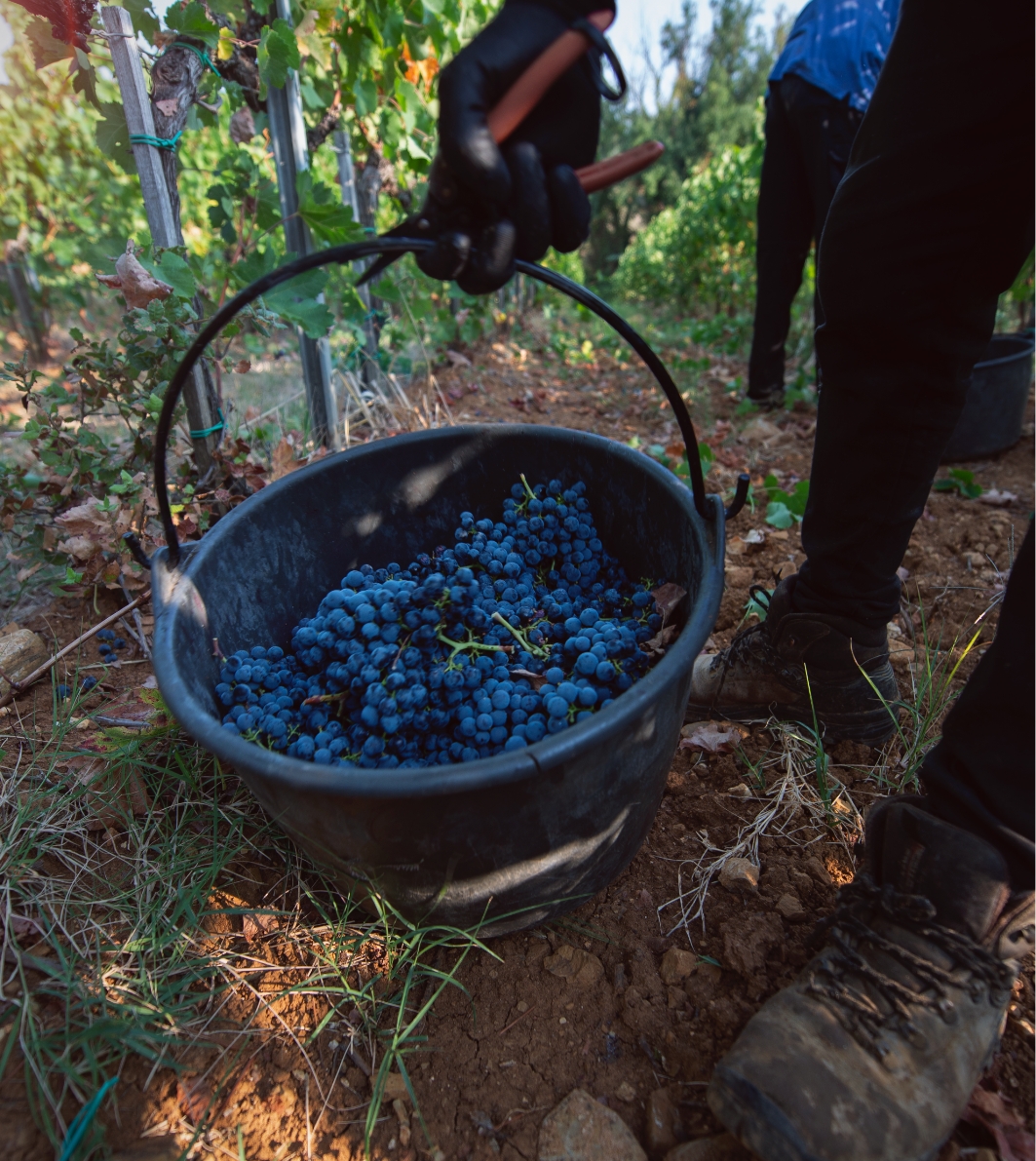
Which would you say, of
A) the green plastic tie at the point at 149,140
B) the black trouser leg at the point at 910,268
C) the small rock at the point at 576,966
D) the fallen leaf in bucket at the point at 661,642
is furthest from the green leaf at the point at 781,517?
the green plastic tie at the point at 149,140

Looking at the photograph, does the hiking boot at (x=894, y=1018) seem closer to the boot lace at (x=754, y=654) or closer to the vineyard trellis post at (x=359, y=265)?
the boot lace at (x=754, y=654)

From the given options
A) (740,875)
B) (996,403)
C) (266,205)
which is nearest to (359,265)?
(266,205)

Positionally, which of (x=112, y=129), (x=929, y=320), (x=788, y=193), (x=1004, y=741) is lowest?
(x=1004, y=741)

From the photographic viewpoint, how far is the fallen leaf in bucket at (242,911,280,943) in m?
1.24

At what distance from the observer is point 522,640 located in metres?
1.30

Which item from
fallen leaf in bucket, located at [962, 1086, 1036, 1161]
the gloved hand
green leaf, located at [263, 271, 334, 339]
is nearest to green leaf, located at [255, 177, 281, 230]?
green leaf, located at [263, 271, 334, 339]

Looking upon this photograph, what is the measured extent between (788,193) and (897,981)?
3557mm

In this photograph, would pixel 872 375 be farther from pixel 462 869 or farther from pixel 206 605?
pixel 206 605

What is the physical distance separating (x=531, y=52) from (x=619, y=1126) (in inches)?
62.1

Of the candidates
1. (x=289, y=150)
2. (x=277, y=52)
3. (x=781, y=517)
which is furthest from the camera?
(x=289, y=150)

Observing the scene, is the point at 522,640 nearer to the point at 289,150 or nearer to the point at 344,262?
the point at 344,262

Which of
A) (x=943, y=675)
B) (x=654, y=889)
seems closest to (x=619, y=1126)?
(x=654, y=889)

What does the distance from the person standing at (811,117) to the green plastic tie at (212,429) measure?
2512 mm

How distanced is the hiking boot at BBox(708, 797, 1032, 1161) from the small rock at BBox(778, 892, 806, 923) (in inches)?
5.7
